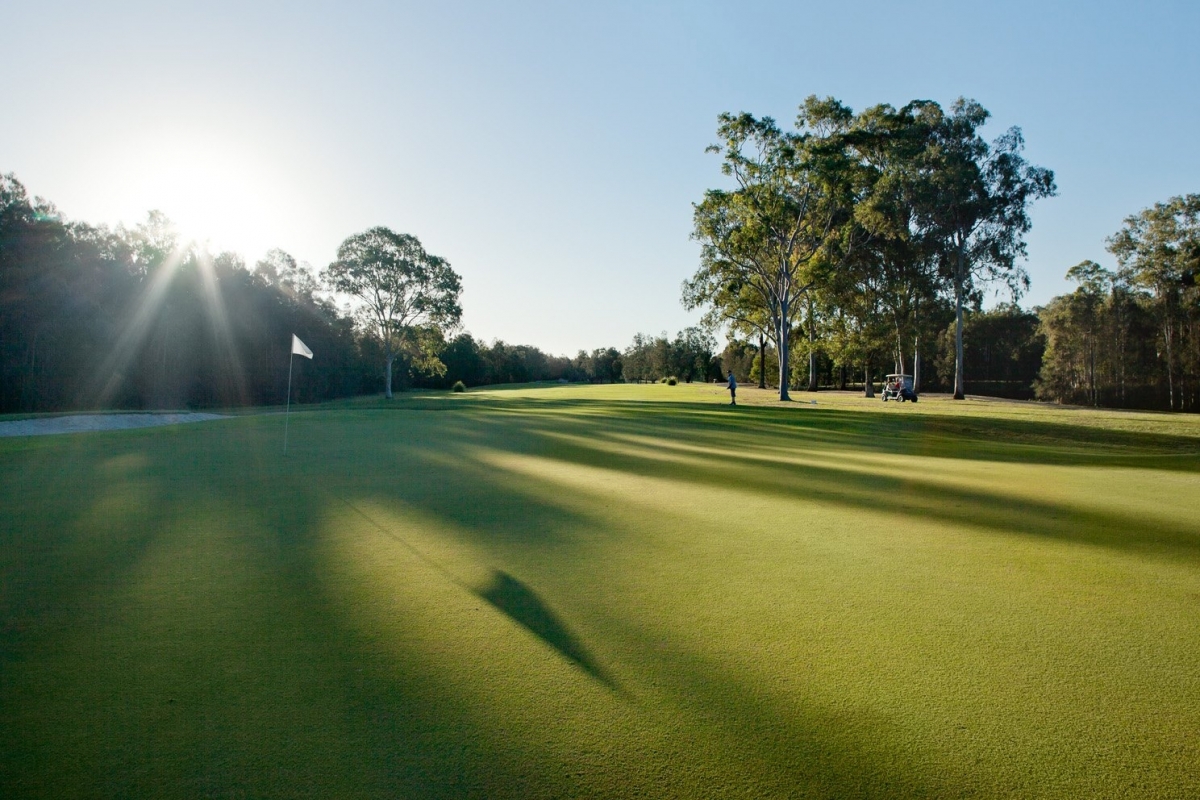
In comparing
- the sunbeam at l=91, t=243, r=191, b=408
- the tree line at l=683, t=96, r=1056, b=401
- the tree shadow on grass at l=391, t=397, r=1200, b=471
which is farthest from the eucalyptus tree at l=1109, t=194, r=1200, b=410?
the sunbeam at l=91, t=243, r=191, b=408

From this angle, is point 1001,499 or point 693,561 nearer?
point 693,561

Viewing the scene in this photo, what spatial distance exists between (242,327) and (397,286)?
12.5m

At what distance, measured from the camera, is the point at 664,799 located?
2156mm

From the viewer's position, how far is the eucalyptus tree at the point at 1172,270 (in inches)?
1465

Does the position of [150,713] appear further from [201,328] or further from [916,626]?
[201,328]

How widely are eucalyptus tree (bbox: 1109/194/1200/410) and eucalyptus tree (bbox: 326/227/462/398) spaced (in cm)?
4746

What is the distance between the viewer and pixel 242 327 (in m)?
38.8

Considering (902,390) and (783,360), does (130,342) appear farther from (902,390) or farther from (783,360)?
(902,390)

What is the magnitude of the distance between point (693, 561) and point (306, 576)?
2.96 m

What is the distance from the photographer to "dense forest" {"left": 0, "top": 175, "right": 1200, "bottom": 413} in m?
28.2

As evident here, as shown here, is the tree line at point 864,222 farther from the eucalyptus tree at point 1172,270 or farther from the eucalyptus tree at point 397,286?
the eucalyptus tree at point 397,286

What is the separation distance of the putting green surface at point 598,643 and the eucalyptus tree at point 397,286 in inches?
1648

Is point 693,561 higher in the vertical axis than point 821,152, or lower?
lower

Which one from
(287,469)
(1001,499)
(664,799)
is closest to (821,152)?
(1001,499)
